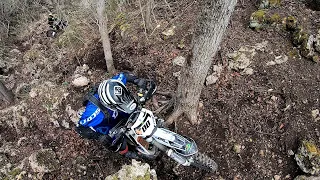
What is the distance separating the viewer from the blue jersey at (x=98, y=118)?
3572 millimetres

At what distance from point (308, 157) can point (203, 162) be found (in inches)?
57.7

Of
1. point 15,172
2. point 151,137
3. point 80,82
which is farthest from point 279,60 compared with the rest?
point 15,172

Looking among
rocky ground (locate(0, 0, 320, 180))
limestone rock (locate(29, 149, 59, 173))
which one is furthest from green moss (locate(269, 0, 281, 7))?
limestone rock (locate(29, 149, 59, 173))

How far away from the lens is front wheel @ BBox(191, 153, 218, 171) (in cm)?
396

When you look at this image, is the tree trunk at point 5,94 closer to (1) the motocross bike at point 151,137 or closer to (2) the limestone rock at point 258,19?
(1) the motocross bike at point 151,137

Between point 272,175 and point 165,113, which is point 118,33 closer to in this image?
point 165,113

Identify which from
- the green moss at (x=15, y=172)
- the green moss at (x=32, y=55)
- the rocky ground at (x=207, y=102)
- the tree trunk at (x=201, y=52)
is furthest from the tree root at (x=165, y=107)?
the green moss at (x=32, y=55)

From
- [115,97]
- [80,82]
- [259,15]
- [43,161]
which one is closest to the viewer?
[115,97]

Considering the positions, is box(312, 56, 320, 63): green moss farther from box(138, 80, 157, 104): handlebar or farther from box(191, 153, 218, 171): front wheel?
box(138, 80, 157, 104): handlebar

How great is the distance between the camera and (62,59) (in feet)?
23.3

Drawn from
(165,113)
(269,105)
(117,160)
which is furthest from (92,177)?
(269,105)

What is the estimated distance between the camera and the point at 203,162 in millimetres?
3982

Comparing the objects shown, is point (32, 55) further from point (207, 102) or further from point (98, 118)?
point (207, 102)

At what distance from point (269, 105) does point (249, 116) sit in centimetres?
39
